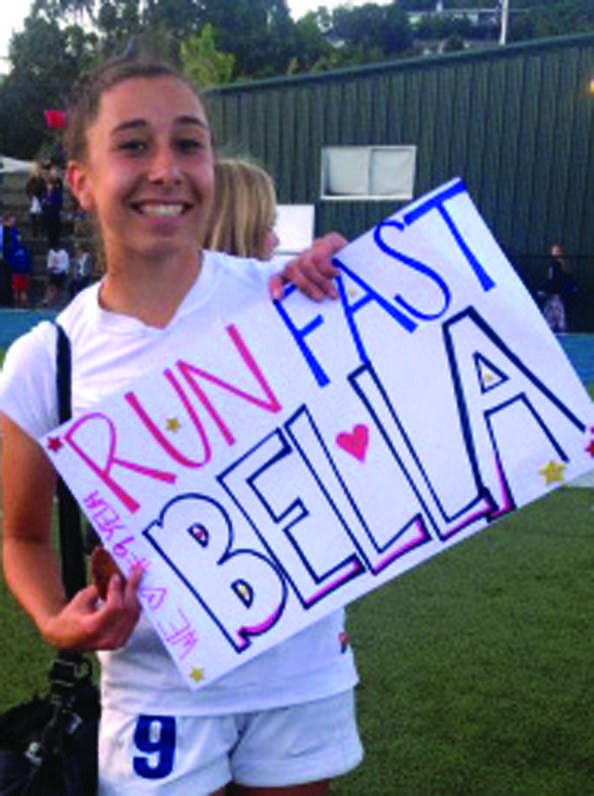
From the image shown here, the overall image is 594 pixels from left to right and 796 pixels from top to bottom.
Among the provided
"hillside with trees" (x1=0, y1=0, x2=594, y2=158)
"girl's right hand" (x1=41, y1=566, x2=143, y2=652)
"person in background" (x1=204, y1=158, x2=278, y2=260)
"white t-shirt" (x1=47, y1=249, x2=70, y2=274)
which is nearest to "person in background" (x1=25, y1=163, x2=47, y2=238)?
"white t-shirt" (x1=47, y1=249, x2=70, y2=274)

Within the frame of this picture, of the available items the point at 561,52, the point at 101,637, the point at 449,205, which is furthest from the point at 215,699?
the point at 561,52

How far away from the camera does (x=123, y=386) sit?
1566 millimetres

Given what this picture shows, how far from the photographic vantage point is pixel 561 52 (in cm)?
1836

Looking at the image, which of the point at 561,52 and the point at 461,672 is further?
the point at 561,52

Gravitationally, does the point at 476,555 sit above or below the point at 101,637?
below

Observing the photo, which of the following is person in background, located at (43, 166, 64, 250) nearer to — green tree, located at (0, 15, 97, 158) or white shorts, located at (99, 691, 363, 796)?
white shorts, located at (99, 691, 363, 796)

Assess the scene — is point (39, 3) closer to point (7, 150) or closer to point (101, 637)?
point (7, 150)

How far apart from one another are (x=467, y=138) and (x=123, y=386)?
18.7 metres

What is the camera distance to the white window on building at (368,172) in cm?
1989

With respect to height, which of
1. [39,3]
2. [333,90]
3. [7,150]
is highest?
[39,3]

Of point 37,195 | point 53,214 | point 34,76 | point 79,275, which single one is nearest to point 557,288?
point 79,275

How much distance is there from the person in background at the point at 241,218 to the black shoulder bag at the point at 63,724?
3.31ft

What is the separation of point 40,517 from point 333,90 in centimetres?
1949

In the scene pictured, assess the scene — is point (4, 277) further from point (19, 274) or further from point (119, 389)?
point (119, 389)
